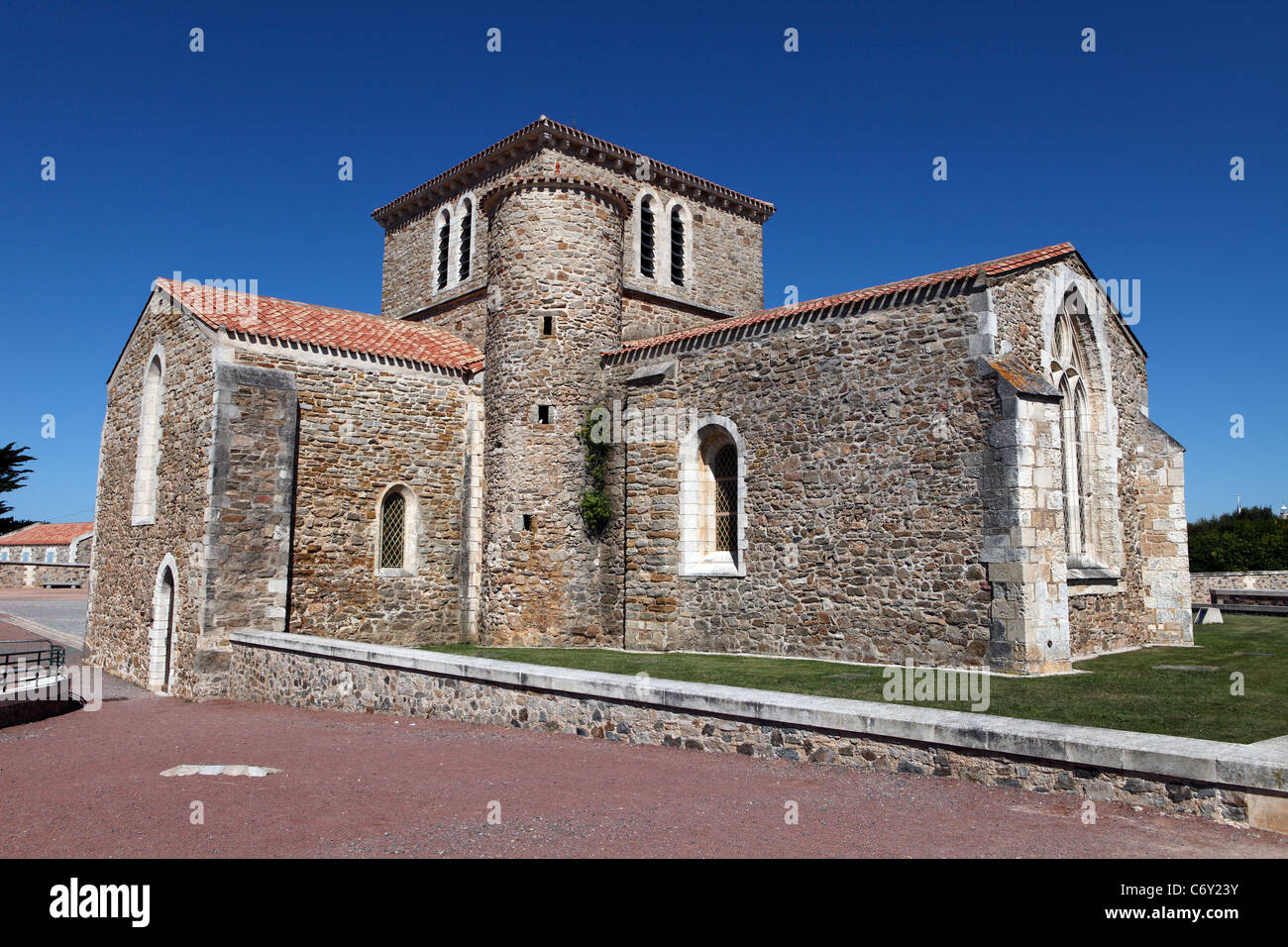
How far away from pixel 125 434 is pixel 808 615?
1451 centimetres

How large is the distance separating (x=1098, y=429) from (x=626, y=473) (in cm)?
811

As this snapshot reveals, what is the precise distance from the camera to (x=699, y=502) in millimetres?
14766

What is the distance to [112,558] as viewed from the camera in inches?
711

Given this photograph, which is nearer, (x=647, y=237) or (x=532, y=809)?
(x=532, y=809)

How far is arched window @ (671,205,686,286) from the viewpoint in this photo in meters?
21.4

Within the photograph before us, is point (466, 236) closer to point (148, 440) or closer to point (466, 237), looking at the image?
point (466, 237)

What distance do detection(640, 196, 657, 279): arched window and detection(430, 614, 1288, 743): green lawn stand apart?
31.8ft

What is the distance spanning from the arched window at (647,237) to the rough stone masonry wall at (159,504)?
9.87 meters

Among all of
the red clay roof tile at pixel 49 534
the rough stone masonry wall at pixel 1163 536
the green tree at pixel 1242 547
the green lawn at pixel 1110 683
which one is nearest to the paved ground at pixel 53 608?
the green lawn at pixel 1110 683

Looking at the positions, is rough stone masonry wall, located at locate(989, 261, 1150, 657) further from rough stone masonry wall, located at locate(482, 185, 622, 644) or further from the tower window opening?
the tower window opening

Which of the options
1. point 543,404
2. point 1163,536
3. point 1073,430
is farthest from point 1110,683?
point 543,404

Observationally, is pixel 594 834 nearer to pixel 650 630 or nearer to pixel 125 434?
pixel 650 630

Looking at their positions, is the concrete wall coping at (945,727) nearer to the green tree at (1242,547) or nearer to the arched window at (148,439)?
the arched window at (148,439)
